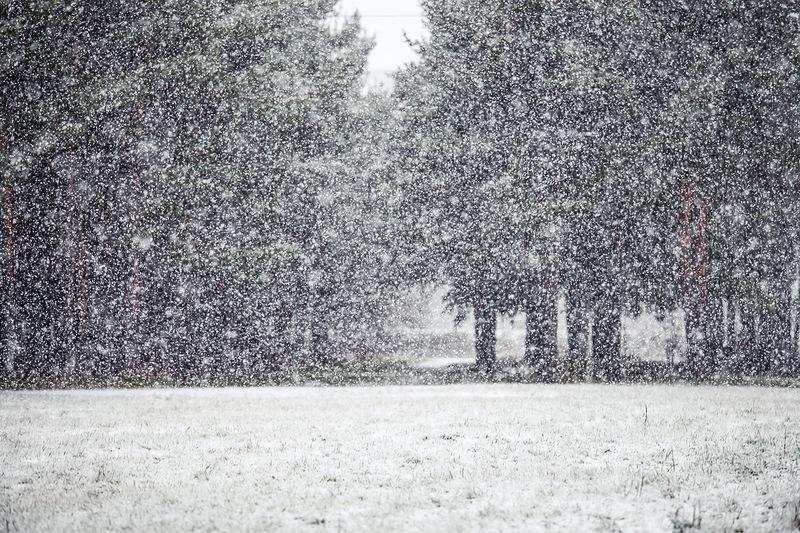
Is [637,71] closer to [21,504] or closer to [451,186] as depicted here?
[451,186]

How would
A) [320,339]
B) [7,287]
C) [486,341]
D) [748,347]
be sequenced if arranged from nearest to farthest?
1. [7,287]
2. [748,347]
3. [486,341]
4. [320,339]

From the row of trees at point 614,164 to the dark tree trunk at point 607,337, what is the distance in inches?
2.4

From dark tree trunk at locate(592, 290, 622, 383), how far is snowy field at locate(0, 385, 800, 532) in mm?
7216

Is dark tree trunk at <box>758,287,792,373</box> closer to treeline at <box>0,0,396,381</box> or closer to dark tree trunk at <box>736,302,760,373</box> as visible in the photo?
dark tree trunk at <box>736,302,760,373</box>

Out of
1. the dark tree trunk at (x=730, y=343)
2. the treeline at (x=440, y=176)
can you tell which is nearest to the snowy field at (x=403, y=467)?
the treeline at (x=440, y=176)

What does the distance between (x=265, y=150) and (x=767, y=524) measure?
19653 mm

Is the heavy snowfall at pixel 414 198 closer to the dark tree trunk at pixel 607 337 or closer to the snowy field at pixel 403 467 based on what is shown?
the dark tree trunk at pixel 607 337

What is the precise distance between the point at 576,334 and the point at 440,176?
21.4 feet

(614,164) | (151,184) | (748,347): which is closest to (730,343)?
(748,347)

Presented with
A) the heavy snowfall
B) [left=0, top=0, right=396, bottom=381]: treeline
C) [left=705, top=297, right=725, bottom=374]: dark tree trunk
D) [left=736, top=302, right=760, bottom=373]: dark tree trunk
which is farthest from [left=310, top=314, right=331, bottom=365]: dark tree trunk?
[left=736, top=302, right=760, bottom=373]: dark tree trunk

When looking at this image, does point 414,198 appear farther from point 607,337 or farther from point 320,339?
point 320,339

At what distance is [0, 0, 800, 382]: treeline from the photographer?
18.2 meters

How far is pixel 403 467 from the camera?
6.55 metres

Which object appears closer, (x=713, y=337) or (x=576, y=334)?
(x=713, y=337)
